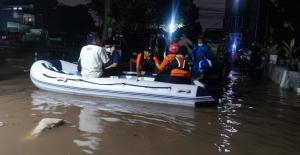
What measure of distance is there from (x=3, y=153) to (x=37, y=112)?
2.80 m

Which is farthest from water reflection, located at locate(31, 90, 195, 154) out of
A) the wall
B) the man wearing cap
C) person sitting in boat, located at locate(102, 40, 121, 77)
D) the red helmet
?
the wall

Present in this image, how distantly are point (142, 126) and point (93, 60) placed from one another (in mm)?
3356

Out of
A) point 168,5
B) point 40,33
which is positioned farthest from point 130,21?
point 40,33

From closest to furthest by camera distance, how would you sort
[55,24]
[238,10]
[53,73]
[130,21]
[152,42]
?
[53,73] → [152,42] → [130,21] → [238,10] → [55,24]

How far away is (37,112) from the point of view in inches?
353

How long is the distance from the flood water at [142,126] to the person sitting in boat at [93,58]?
2.46 ft

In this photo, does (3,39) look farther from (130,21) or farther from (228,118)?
(228,118)

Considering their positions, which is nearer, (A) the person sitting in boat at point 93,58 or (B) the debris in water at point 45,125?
(B) the debris in water at point 45,125

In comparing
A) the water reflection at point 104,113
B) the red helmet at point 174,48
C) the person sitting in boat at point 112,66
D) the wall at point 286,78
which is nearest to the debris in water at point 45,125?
the water reflection at point 104,113

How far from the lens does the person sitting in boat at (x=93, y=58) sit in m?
11.1

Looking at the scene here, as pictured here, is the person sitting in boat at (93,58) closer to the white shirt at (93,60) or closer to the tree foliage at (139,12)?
the white shirt at (93,60)

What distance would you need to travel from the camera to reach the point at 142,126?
27.0ft

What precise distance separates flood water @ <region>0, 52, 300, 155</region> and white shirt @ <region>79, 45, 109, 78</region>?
0.74m

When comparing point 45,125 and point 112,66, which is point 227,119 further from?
point 45,125
